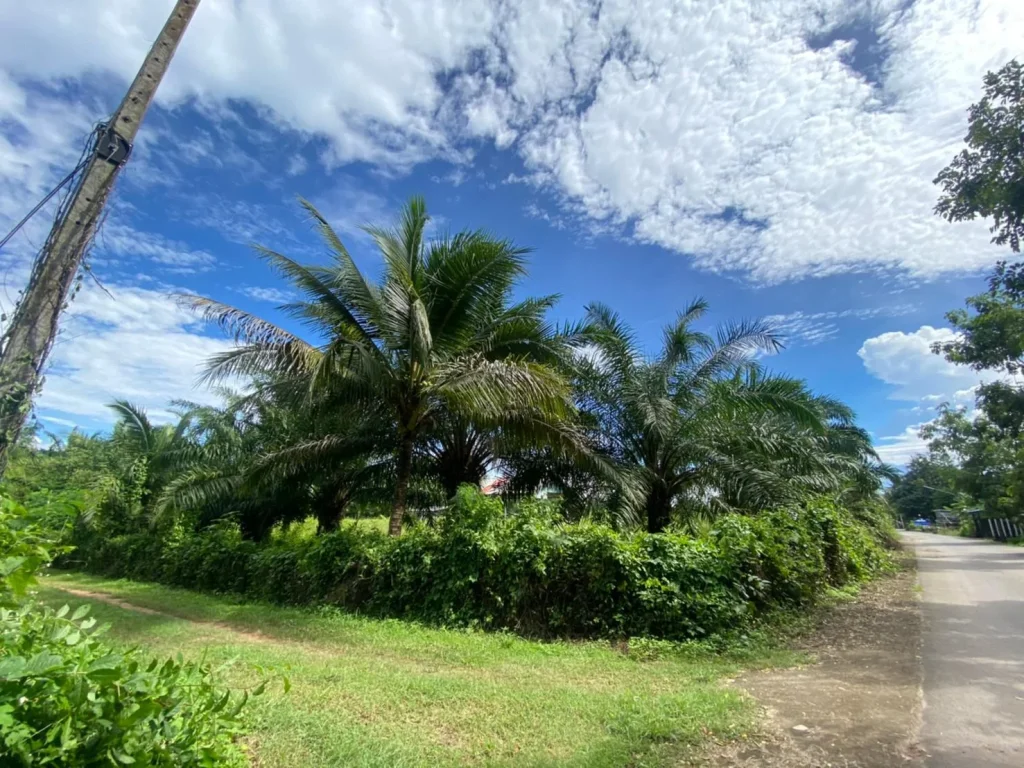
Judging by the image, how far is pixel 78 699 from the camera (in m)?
1.95

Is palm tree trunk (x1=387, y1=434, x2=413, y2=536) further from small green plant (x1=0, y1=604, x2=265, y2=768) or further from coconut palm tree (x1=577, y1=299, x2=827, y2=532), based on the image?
small green plant (x1=0, y1=604, x2=265, y2=768)

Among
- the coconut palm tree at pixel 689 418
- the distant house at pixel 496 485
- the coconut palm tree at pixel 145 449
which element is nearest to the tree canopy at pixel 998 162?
the coconut palm tree at pixel 689 418

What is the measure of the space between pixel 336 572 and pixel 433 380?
11.7 ft

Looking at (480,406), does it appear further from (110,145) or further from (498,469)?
(110,145)

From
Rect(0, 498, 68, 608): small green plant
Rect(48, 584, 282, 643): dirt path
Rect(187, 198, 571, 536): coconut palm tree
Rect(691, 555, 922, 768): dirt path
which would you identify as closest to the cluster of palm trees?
Rect(187, 198, 571, 536): coconut palm tree

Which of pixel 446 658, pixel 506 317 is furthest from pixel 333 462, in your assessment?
pixel 446 658

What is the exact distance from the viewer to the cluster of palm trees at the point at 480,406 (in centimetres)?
967

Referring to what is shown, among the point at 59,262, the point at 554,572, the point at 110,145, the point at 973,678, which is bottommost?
the point at 973,678

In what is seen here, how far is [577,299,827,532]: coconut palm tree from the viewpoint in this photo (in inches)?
471

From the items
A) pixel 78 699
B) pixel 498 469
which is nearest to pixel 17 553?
pixel 78 699

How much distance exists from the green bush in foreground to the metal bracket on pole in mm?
A: 1842

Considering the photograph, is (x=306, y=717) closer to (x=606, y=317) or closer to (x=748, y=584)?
(x=748, y=584)

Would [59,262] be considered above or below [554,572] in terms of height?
above

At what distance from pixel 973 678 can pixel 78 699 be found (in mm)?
6926
